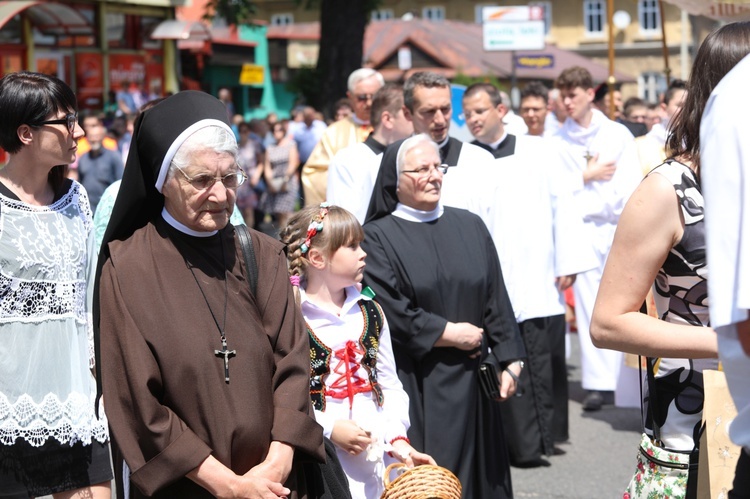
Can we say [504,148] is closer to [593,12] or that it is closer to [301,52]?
→ [301,52]

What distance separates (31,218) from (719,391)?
2.53 m

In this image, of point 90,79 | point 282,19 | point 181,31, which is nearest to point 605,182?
point 90,79

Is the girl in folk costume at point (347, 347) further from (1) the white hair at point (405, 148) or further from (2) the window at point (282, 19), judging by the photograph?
(2) the window at point (282, 19)

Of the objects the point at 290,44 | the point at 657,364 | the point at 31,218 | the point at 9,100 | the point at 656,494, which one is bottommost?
the point at 656,494

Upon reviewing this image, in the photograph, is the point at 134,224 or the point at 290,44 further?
the point at 290,44

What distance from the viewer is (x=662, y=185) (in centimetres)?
290

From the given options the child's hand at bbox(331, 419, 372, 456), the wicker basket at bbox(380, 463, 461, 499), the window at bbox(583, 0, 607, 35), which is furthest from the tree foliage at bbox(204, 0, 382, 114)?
the window at bbox(583, 0, 607, 35)

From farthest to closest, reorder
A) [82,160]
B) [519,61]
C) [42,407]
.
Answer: [519,61]
[82,160]
[42,407]

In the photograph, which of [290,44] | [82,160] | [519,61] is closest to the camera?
[82,160]

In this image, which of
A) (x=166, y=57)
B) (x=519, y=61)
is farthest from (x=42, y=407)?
(x=166, y=57)

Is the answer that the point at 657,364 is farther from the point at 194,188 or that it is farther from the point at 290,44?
the point at 290,44

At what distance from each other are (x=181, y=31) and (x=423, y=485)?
73.4 ft

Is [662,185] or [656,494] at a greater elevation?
[662,185]

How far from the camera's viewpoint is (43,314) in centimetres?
400
